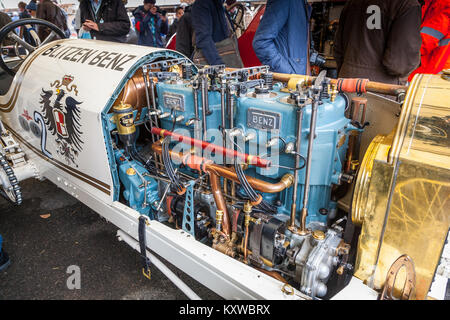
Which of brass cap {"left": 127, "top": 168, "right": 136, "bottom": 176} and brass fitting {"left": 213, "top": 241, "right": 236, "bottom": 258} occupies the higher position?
brass cap {"left": 127, "top": 168, "right": 136, "bottom": 176}

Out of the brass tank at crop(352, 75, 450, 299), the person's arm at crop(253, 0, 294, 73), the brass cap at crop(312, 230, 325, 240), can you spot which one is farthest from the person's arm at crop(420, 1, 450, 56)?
the brass cap at crop(312, 230, 325, 240)

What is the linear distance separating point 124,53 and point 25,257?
165cm

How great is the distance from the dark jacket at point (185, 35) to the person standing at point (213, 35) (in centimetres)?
55

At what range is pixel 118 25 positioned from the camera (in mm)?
3672

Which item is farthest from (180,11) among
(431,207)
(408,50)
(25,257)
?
(431,207)

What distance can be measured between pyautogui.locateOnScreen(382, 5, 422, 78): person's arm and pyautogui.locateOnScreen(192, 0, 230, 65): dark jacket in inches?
65.2

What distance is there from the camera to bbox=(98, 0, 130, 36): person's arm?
11.8ft

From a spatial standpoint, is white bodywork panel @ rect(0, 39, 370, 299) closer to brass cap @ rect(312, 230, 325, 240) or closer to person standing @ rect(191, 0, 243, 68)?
brass cap @ rect(312, 230, 325, 240)

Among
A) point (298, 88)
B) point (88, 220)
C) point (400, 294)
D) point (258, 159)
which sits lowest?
point (88, 220)

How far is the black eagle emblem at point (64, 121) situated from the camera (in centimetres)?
212

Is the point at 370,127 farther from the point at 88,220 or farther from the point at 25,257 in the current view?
the point at 25,257

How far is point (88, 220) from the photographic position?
107 inches

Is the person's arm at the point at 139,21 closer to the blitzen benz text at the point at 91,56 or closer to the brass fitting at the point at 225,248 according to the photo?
the blitzen benz text at the point at 91,56

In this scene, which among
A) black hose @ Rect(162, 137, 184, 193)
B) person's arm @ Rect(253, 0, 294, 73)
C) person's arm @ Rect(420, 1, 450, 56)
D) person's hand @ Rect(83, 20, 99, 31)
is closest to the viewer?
black hose @ Rect(162, 137, 184, 193)
